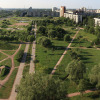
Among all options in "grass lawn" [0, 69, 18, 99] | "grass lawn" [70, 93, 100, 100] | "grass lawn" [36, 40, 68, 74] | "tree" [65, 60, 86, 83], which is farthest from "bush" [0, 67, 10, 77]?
"grass lawn" [70, 93, 100, 100]

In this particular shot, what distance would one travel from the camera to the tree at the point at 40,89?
11.1 m

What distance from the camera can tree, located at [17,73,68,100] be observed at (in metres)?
11.1

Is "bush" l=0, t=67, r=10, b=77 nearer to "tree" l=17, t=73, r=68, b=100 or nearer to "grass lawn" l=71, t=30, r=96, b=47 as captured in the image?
"tree" l=17, t=73, r=68, b=100

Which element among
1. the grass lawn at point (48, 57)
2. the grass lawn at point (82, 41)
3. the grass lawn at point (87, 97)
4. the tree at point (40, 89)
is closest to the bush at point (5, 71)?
the grass lawn at point (48, 57)

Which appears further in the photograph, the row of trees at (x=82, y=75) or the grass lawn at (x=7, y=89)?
the grass lawn at (x=7, y=89)

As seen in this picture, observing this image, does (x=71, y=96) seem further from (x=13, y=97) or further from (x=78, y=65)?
(x=13, y=97)

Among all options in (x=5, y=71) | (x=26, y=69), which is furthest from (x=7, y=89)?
(x=26, y=69)

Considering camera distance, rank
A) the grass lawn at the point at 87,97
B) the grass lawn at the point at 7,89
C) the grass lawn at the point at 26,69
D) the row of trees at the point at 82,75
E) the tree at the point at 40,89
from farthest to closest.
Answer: the grass lawn at the point at 26,69 < the grass lawn at the point at 7,89 < the row of trees at the point at 82,75 < the grass lawn at the point at 87,97 < the tree at the point at 40,89

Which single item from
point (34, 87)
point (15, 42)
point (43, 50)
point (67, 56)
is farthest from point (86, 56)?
point (15, 42)

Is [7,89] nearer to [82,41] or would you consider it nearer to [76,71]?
[76,71]

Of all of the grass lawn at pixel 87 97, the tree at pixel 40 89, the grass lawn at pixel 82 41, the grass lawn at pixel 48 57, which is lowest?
the grass lawn at pixel 87 97

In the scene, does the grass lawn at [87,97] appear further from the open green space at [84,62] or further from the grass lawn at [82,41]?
the grass lawn at [82,41]

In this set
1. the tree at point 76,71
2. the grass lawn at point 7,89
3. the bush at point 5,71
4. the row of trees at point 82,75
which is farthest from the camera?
the bush at point 5,71

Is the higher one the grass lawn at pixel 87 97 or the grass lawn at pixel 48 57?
the grass lawn at pixel 48 57
